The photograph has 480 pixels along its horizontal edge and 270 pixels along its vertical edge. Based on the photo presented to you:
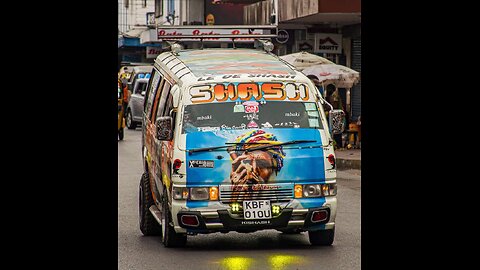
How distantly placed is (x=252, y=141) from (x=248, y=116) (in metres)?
0.39

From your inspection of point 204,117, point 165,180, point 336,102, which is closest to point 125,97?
point 336,102

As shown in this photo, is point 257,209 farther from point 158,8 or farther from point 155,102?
point 158,8

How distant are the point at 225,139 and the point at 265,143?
425mm

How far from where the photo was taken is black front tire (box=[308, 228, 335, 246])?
12.8 metres

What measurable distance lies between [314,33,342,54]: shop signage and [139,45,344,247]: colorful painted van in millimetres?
21509

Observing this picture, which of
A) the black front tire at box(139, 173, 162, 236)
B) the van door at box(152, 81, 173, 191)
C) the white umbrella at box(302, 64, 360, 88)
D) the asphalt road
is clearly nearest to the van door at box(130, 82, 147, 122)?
the white umbrella at box(302, 64, 360, 88)

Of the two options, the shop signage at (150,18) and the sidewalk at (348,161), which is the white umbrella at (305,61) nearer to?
the sidewalk at (348,161)

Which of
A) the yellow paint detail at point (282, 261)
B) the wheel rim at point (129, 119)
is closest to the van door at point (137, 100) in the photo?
the wheel rim at point (129, 119)

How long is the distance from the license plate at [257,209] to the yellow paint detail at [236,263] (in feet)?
1.46

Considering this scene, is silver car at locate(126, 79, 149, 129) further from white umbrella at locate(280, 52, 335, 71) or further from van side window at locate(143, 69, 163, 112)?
van side window at locate(143, 69, 163, 112)

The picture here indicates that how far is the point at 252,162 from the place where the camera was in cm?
1222

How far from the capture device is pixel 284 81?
12945mm

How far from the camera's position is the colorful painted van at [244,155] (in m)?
Result: 12.1
